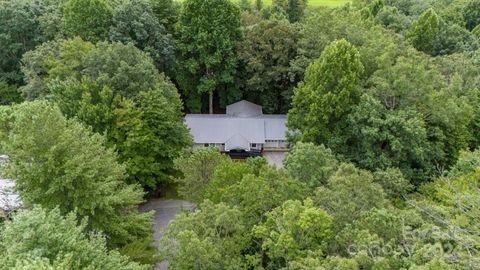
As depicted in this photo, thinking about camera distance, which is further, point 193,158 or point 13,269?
point 193,158

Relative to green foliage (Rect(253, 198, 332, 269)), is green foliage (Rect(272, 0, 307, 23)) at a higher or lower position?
higher

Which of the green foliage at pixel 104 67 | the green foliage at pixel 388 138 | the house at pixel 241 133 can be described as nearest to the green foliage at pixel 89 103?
the green foliage at pixel 104 67

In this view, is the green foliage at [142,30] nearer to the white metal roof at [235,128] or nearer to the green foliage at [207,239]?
the white metal roof at [235,128]

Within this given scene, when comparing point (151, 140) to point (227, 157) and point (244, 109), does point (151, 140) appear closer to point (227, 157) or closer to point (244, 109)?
point (227, 157)

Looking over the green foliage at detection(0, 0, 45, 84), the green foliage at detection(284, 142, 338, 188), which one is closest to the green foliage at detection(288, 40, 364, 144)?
the green foliage at detection(284, 142, 338, 188)

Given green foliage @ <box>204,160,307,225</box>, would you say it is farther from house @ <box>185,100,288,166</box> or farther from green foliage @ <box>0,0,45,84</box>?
green foliage @ <box>0,0,45,84</box>

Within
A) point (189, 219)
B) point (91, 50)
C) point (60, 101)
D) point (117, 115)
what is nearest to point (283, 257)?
point (189, 219)

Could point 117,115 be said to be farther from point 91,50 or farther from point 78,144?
point 78,144
